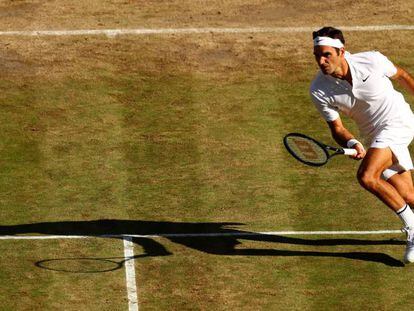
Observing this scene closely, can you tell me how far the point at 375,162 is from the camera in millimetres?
17266

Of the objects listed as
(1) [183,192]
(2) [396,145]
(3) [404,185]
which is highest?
(2) [396,145]

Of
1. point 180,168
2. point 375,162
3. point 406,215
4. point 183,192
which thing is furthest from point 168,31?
point 406,215

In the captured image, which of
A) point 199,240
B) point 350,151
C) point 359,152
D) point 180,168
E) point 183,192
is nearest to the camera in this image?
point 350,151

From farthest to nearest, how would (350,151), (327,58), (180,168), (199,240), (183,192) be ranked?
(180,168) < (183,192) < (199,240) < (327,58) < (350,151)

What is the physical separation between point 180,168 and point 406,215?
388 cm

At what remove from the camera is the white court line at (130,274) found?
1652cm

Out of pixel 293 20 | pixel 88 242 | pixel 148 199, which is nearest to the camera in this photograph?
pixel 88 242

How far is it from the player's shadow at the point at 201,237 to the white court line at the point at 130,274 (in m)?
0.14

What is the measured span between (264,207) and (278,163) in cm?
142

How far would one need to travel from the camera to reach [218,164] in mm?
20391

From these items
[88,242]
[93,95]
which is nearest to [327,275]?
[88,242]

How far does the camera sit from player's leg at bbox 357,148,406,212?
1719 centimetres

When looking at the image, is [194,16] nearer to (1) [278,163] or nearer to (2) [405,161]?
(1) [278,163]

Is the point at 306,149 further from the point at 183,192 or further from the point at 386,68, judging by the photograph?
the point at 183,192
